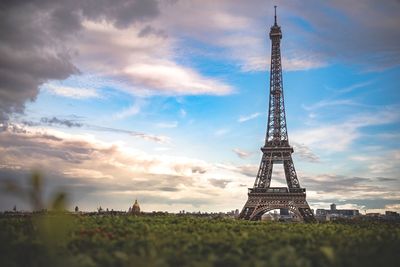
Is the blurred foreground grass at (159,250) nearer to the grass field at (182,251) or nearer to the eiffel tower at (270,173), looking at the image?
the grass field at (182,251)

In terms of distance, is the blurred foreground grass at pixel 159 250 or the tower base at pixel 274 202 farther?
the tower base at pixel 274 202

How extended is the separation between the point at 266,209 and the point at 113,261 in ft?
200

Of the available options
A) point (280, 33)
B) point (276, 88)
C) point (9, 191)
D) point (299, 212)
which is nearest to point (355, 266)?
point (9, 191)

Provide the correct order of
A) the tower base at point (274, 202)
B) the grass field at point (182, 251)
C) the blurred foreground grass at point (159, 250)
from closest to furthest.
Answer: the blurred foreground grass at point (159, 250)
the grass field at point (182, 251)
the tower base at point (274, 202)

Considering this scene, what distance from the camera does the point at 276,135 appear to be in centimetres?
7375

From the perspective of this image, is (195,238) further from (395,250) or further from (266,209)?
(266,209)

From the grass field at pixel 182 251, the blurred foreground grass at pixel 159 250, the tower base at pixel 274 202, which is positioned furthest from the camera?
the tower base at pixel 274 202

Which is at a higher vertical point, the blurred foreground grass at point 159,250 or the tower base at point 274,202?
the tower base at point 274,202

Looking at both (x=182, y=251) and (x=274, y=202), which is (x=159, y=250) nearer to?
(x=182, y=251)

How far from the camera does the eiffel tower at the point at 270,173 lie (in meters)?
68.9

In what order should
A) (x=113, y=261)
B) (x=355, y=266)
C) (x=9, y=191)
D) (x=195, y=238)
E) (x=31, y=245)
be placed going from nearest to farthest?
(x=9, y=191) → (x=355, y=266) → (x=113, y=261) → (x=31, y=245) → (x=195, y=238)

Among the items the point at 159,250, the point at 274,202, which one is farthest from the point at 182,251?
the point at 274,202

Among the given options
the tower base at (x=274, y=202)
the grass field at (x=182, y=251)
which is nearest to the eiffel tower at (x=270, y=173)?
the tower base at (x=274, y=202)

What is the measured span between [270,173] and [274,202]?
5954mm
